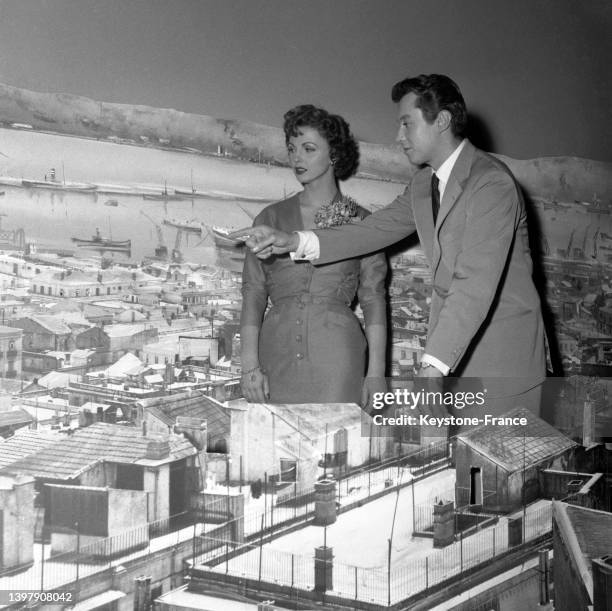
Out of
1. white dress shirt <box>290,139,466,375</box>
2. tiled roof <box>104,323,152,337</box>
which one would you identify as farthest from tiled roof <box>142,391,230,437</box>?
tiled roof <box>104,323,152,337</box>

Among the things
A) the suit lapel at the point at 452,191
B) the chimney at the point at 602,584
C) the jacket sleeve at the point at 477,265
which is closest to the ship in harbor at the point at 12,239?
the suit lapel at the point at 452,191

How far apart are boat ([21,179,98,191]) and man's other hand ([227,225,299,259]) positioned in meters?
1.32

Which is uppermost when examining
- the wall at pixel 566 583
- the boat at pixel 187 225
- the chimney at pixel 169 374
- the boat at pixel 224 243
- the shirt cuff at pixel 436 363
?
the boat at pixel 187 225

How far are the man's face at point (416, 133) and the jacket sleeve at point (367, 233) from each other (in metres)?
0.18

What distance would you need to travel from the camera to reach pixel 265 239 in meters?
2.26

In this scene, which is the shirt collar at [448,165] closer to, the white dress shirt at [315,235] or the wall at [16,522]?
the white dress shirt at [315,235]

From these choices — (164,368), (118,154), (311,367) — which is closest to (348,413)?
(311,367)

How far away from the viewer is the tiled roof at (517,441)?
1.96 metres

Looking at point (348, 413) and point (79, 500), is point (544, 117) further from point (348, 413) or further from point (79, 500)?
point (79, 500)

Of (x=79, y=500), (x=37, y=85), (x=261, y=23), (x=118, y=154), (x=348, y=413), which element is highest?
(x=261, y=23)

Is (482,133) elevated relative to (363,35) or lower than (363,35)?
lower

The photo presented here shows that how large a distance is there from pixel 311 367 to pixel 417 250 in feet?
3.75

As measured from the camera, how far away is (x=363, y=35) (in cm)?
389

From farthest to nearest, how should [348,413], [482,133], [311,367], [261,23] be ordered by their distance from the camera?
[482,133] → [261,23] → [311,367] → [348,413]
